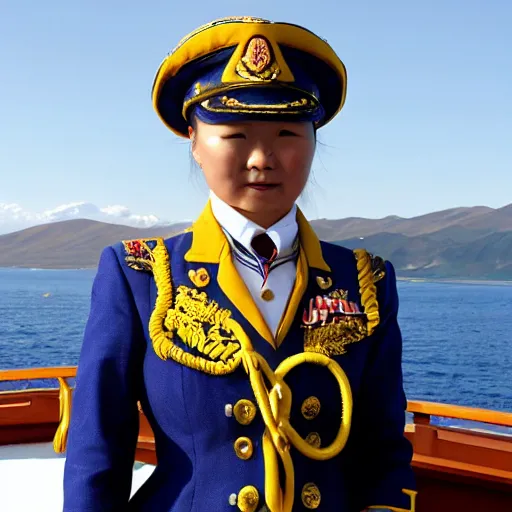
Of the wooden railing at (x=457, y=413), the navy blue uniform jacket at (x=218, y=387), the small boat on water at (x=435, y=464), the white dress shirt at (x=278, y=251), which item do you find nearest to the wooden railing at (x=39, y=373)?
the small boat on water at (x=435, y=464)

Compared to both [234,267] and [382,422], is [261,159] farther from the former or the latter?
[382,422]

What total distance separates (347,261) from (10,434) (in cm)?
354

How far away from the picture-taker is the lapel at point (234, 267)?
1.49 m

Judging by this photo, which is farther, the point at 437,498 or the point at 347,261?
the point at 437,498

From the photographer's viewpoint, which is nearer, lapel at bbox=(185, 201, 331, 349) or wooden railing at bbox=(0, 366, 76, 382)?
lapel at bbox=(185, 201, 331, 349)

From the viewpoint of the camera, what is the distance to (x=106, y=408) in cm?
143

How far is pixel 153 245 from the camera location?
1633 millimetres

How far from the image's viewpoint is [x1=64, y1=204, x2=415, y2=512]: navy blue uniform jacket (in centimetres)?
141

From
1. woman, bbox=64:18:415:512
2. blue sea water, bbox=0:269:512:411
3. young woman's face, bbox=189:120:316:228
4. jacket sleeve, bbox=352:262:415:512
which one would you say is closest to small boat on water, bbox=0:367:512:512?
jacket sleeve, bbox=352:262:415:512

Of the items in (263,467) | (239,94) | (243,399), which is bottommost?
(263,467)

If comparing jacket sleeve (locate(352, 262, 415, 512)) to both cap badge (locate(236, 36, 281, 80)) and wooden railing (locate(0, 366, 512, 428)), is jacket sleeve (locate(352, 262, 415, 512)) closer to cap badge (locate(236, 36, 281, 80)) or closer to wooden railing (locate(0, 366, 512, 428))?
cap badge (locate(236, 36, 281, 80))

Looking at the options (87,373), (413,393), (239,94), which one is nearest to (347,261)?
(239,94)

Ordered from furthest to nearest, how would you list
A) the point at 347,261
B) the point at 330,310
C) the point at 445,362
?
the point at 445,362 → the point at 347,261 → the point at 330,310

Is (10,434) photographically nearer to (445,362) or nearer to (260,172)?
(260,172)
